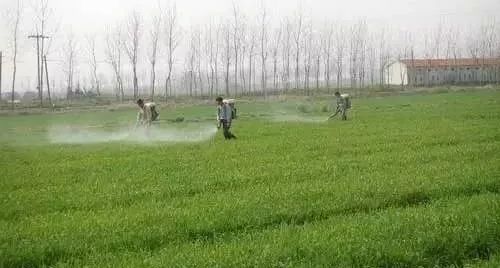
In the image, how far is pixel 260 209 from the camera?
33.1ft

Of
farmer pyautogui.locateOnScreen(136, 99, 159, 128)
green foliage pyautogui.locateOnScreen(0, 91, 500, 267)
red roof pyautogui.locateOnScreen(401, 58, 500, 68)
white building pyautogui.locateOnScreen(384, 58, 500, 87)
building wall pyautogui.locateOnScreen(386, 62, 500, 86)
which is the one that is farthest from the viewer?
red roof pyautogui.locateOnScreen(401, 58, 500, 68)

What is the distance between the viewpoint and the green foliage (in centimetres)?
768

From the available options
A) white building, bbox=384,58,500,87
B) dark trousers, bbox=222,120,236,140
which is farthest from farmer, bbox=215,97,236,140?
white building, bbox=384,58,500,87

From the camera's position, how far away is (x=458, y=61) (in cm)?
13088

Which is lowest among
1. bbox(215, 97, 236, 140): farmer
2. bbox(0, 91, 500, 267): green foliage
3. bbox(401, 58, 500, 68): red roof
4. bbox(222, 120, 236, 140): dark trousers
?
bbox(0, 91, 500, 267): green foliage

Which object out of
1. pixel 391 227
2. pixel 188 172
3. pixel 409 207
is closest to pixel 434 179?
pixel 409 207

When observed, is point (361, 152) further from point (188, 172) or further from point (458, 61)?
point (458, 61)

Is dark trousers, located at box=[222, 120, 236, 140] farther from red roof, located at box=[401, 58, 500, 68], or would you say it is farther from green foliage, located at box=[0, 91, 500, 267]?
red roof, located at box=[401, 58, 500, 68]

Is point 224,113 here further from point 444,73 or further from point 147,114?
point 444,73

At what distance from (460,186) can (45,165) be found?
12.6 m

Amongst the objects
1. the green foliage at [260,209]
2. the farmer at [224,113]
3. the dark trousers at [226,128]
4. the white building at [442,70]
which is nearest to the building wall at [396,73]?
the white building at [442,70]

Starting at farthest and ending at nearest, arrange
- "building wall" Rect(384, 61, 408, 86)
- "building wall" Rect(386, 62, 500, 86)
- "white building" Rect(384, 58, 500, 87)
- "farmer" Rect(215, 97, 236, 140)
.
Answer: "building wall" Rect(384, 61, 408, 86) → "building wall" Rect(386, 62, 500, 86) → "white building" Rect(384, 58, 500, 87) → "farmer" Rect(215, 97, 236, 140)

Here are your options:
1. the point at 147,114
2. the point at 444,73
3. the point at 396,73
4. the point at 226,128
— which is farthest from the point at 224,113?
the point at 396,73

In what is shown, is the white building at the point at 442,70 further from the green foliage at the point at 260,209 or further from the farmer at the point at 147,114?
the green foliage at the point at 260,209
